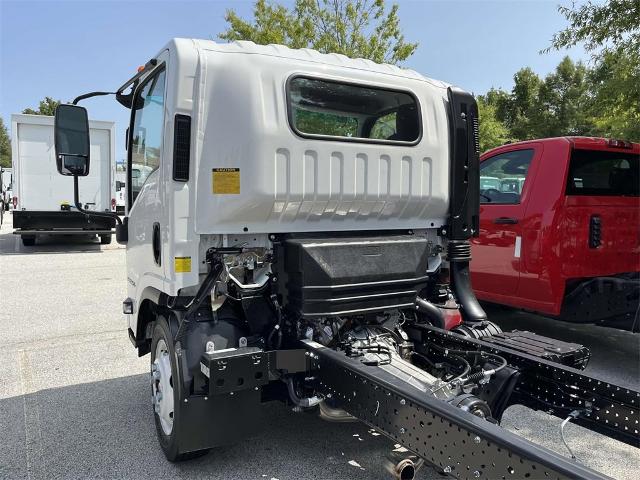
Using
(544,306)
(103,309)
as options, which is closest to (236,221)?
(544,306)

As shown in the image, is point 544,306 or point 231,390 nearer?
point 231,390

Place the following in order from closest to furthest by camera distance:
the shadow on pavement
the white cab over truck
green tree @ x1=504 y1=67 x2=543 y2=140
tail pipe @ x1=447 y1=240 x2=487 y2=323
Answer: the white cab over truck, the shadow on pavement, tail pipe @ x1=447 y1=240 x2=487 y2=323, green tree @ x1=504 y1=67 x2=543 y2=140

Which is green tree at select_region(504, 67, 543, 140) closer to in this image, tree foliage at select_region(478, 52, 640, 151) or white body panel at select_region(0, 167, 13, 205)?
tree foliage at select_region(478, 52, 640, 151)

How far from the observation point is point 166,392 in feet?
10.5

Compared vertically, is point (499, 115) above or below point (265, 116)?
above

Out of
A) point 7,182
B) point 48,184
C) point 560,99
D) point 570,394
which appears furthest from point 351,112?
point 560,99

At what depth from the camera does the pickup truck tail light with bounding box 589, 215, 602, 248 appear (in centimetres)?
500

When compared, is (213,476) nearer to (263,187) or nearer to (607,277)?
(263,187)

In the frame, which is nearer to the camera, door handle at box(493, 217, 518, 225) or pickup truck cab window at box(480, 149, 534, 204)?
door handle at box(493, 217, 518, 225)

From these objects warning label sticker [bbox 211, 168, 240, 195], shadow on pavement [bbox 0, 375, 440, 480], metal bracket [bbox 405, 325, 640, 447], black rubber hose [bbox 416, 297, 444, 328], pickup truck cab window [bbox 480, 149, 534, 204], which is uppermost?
pickup truck cab window [bbox 480, 149, 534, 204]

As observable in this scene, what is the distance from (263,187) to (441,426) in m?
1.52

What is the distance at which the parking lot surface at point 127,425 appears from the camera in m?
3.23

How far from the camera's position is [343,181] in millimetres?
3139

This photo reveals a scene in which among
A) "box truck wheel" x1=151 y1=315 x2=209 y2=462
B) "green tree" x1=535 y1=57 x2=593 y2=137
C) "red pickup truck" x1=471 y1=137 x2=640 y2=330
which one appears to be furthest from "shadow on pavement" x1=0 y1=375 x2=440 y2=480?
"green tree" x1=535 y1=57 x2=593 y2=137
